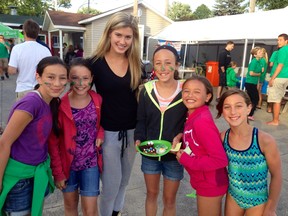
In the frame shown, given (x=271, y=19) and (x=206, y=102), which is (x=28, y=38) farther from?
(x=271, y=19)

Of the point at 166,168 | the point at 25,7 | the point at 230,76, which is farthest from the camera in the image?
the point at 25,7

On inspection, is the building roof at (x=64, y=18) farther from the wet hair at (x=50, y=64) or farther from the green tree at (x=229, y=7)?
the green tree at (x=229, y=7)

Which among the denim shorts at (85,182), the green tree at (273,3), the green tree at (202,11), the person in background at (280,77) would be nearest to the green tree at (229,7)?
the green tree at (273,3)

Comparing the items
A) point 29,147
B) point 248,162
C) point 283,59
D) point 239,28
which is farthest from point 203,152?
point 239,28

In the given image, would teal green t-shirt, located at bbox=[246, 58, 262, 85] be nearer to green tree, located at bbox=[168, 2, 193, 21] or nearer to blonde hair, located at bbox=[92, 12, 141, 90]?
blonde hair, located at bbox=[92, 12, 141, 90]

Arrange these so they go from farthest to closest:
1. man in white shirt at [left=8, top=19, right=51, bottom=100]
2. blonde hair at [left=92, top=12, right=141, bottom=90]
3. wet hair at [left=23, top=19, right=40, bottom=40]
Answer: wet hair at [left=23, top=19, right=40, bottom=40], man in white shirt at [left=8, top=19, right=51, bottom=100], blonde hair at [left=92, top=12, right=141, bottom=90]

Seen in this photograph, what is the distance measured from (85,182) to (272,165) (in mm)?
1424

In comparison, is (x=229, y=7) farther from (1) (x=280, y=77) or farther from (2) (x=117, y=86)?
(2) (x=117, y=86)

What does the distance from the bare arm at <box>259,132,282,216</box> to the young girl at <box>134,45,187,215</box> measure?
0.62 meters

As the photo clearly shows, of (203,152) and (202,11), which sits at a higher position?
(202,11)

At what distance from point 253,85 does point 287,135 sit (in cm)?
178

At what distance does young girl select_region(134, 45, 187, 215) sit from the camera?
81.1 inches

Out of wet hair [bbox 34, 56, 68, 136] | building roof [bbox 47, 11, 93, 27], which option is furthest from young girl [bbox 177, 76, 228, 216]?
building roof [bbox 47, 11, 93, 27]

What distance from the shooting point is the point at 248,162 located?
184cm
